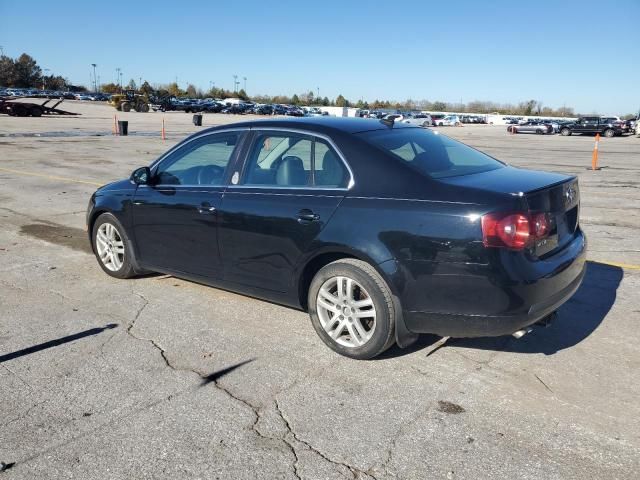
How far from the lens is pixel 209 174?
4.91 metres

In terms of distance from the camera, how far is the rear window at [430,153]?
4.01m

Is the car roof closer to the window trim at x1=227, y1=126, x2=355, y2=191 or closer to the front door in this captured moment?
the window trim at x1=227, y1=126, x2=355, y2=191

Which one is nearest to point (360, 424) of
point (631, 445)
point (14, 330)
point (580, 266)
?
point (631, 445)

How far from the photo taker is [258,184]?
177 inches

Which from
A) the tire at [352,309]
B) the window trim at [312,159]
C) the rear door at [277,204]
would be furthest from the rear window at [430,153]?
the tire at [352,309]

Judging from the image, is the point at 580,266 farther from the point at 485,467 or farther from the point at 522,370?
the point at 485,467

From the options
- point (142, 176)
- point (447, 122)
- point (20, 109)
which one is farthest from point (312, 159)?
point (447, 122)

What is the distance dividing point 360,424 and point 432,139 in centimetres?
246

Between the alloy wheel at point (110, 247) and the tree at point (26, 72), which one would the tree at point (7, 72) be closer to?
the tree at point (26, 72)

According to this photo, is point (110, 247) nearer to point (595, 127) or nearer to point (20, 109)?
point (20, 109)

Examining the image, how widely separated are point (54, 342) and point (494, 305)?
3188 millimetres

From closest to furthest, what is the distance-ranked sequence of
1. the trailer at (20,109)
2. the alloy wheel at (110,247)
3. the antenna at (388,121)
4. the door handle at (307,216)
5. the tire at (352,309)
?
1. the tire at (352,309)
2. the door handle at (307,216)
3. the antenna at (388,121)
4. the alloy wheel at (110,247)
5. the trailer at (20,109)

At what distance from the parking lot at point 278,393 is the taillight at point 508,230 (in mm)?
931

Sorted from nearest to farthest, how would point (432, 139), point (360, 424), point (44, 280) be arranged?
point (360, 424) < point (432, 139) < point (44, 280)
